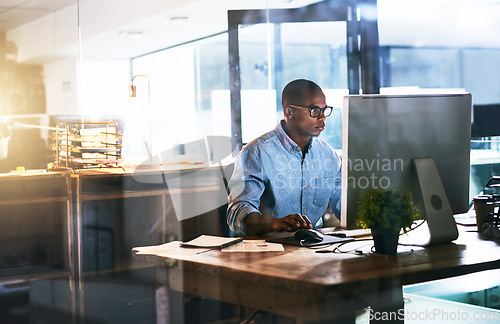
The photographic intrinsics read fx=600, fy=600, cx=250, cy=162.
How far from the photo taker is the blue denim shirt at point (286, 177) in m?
2.54

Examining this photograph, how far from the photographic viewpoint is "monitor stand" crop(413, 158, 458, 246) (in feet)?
6.18

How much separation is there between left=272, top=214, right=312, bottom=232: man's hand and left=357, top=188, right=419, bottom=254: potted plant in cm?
45

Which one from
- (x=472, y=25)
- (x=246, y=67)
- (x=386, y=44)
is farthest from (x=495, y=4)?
(x=246, y=67)

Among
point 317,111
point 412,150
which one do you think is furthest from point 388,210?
point 317,111

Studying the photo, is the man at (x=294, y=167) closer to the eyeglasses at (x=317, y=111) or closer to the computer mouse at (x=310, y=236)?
the eyeglasses at (x=317, y=111)

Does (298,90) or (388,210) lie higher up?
(298,90)

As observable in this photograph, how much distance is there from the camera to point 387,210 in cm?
172

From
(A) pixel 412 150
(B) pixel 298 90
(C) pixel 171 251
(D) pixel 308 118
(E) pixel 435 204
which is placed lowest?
(C) pixel 171 251

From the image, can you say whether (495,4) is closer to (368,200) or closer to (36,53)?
(368,200)

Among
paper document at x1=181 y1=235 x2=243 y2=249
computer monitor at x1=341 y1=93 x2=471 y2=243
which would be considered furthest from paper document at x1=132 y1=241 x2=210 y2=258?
computer monitor at x1=341 y1=93 x2=471 y2=243

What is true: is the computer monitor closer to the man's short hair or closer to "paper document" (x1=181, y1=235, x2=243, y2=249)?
"paper document" (x1=181, y1=235, x2=243, y2=249)

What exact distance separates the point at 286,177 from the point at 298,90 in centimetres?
40

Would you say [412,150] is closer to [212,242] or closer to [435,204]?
[435,204]

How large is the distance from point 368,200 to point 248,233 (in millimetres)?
658
